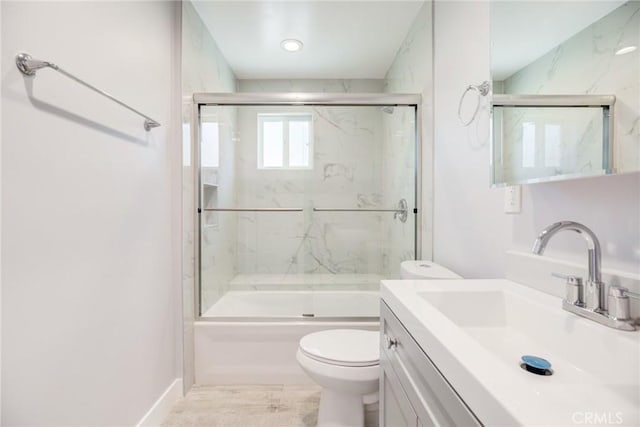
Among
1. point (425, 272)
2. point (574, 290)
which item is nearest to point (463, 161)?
point (425, 272)

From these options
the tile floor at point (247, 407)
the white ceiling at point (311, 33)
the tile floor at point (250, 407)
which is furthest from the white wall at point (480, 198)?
the tile floor at point (247, 407)

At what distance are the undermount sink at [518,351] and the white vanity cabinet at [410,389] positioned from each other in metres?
0.03

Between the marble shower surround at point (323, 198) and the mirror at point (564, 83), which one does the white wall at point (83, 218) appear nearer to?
the marble shower surround at point (323, 198)

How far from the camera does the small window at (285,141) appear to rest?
239cm

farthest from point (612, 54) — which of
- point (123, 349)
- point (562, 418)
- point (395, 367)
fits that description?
point (123, 349)

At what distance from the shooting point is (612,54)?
723 mm

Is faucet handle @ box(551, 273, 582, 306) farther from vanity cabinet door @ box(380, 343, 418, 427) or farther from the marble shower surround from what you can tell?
the marble shower surround

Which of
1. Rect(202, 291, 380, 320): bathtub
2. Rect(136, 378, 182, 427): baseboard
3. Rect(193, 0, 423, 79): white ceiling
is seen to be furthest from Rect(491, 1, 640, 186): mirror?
Rect(136, 378, 182, 427): baseboard

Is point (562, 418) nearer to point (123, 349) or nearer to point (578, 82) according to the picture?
point (578, 82)

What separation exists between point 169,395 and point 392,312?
60.1 inches

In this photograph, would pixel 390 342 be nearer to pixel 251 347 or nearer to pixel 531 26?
pixel 531 26

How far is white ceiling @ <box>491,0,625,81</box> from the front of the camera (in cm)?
80

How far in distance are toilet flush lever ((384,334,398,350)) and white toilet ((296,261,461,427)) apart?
0.34 meters

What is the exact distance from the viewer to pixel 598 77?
29.9 inches
